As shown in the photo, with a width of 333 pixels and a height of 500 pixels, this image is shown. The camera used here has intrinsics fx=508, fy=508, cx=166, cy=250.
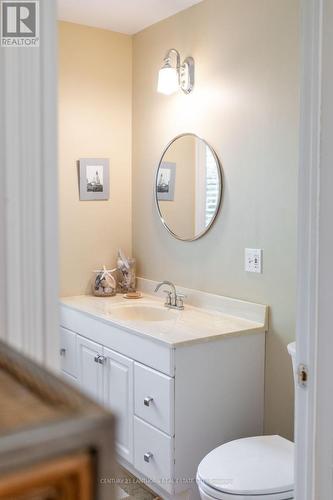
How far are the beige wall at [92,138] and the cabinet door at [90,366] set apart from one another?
534mm

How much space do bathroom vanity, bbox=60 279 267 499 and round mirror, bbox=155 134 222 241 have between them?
47 centimetres

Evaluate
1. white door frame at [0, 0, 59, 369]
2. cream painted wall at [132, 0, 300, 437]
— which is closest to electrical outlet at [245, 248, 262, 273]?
cream painted wall at [132, 0, 300, 437]

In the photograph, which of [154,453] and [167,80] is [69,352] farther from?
[167,80]

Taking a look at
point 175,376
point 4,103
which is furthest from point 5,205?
point 175,376

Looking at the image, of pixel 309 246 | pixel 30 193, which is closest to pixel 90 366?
pixel 309 246

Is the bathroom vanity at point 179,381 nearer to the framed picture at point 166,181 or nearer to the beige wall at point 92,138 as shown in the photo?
the beige wall at point 92,138

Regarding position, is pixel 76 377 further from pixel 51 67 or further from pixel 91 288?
pixel 51 67

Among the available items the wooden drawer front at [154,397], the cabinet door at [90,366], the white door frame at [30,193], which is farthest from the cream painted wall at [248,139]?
the white door frame at [30,193]

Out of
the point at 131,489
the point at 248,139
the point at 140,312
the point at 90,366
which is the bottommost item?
the point at 131,489

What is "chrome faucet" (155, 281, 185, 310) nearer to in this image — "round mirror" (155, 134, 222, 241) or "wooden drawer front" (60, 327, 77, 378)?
"round mirror" (155, 134, 222, 241)

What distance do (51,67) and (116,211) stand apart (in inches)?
105

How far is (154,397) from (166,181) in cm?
139

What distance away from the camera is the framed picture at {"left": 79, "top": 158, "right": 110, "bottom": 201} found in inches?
132

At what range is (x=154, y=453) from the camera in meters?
2.41
